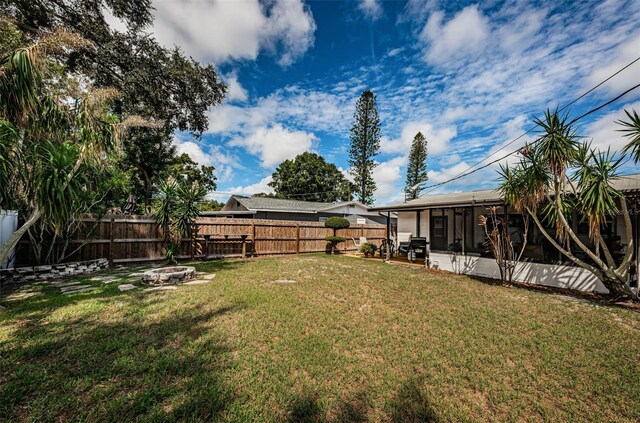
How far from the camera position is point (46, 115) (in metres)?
5.27

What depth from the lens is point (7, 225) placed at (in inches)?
→ 246

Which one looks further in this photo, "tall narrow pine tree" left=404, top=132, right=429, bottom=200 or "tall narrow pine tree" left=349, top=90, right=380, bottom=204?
"tall narrow pine tree" left=404, top=132, right=429, bottom=200

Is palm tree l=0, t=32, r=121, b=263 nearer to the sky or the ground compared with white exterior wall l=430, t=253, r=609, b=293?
nearer to the sky

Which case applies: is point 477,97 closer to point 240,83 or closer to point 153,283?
point 240,83

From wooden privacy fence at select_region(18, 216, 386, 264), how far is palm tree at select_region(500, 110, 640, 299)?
32.5 feet

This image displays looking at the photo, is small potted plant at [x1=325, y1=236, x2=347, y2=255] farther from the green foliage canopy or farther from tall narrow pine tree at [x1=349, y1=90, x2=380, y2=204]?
the green foliage canopy

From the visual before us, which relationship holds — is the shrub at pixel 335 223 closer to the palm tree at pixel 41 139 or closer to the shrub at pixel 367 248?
Result: the shrub at pixel 367 248

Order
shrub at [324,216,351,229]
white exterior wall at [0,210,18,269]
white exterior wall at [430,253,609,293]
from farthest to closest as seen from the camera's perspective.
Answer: shrub at [324,216,351,229] < white exterior wall at [430,253,609,293] < white exterior wall at [0,210,18,269]

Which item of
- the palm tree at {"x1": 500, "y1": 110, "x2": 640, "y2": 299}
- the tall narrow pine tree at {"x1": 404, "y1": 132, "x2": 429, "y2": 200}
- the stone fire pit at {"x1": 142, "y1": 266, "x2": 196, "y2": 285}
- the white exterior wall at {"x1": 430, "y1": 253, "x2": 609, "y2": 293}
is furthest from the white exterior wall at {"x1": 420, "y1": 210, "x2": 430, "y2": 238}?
the tall narrow pine tree at {"x1": 404, "y1": 132, "x2": 429, "y2": 200}

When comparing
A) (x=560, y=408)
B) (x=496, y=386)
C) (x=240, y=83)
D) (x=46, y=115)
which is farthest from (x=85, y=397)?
(x=240, y=83)

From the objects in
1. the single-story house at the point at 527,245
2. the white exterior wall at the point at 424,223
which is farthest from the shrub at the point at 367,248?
the white exterior wall at the point at 424,223

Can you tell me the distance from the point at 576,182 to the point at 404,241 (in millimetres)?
8139

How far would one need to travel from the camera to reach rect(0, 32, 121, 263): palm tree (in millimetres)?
4453

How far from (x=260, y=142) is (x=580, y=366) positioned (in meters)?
31.7
